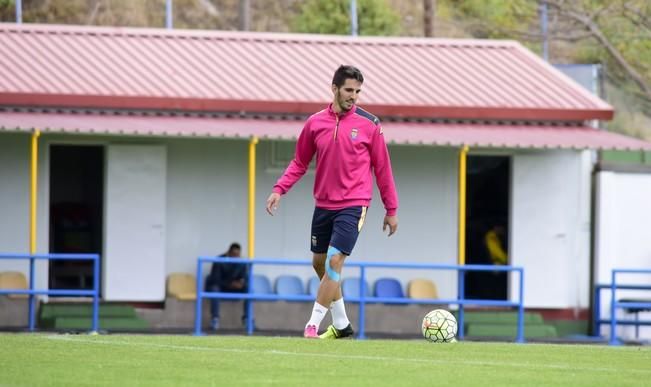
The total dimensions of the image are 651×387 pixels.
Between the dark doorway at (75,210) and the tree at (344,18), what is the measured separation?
12348mm

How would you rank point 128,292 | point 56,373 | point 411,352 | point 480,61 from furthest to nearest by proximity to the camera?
point 480,61
point 128,292
point 411,352
point 56,373

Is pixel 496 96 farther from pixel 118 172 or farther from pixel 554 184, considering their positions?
pixel 118 172

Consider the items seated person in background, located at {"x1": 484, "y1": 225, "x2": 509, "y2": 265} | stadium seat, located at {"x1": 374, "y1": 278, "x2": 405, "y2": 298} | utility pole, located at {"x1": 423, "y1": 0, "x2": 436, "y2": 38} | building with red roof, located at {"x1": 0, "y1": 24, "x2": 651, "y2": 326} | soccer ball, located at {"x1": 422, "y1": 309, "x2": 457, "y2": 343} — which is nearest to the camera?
soccer ball, located at {"x1": 422, "y1": 309, "x2": 457, "y2": 343}

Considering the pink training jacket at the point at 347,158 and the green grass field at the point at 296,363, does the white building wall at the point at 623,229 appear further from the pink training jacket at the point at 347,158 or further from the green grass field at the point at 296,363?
the pink training jacket at the point at 347,158

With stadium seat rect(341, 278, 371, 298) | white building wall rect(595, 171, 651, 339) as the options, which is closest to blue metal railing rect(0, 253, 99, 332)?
stadium seat rect(341, 278, 371, 298)

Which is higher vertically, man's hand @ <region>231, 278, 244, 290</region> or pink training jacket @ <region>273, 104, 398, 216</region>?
pink training jacket @ <region>273, 104, 398, 216</region>

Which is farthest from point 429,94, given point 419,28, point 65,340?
point 419,28

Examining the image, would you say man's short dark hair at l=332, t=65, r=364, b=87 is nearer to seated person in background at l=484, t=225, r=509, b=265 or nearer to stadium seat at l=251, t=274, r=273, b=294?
stadium seat at l=251, t=274, r=273, b=294

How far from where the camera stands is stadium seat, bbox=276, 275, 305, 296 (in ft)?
77.9

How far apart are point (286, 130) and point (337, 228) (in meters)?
9.89

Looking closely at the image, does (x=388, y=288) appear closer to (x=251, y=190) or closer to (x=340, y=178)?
(x=251, y=190)

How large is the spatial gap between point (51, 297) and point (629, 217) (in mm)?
9101

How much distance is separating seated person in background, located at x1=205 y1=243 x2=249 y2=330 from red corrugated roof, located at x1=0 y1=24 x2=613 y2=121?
7.31 ft

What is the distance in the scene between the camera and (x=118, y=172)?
23.3 meters
